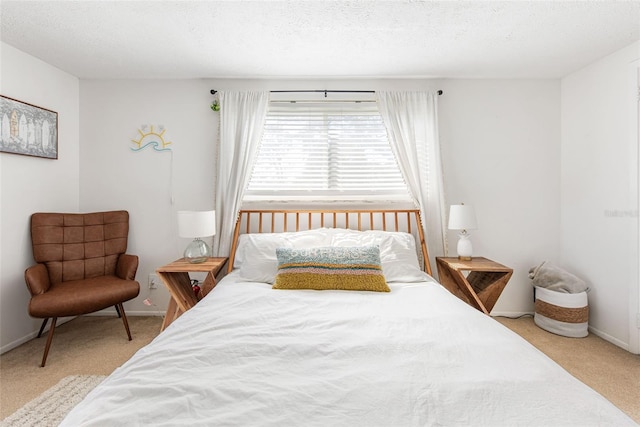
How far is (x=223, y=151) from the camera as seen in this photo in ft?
9.68

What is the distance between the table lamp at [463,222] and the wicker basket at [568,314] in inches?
33.5

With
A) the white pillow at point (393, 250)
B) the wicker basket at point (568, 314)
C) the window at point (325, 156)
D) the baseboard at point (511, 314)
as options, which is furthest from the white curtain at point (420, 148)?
the wicker basket at point (568, 314)

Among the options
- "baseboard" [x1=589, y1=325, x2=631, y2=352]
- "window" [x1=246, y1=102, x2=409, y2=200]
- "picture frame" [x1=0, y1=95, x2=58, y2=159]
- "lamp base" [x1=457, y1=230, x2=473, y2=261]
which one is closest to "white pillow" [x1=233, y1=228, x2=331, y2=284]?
"window" [x1=246, y1=102, x2=409, y2=200]

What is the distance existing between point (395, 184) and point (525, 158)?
134 cm

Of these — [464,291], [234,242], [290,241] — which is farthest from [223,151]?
[464,291]

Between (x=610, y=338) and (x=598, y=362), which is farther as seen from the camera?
(x=610, y=338)

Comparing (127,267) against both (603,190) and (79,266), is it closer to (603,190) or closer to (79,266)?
(79,266)

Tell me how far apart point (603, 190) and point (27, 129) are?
197 inches

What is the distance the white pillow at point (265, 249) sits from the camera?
2.32m

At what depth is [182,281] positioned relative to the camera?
2.63m

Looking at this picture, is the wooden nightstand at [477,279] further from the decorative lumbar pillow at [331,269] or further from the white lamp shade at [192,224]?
the white lamp shade at [192,224]

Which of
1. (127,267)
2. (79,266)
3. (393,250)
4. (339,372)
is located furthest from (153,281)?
(339,372)

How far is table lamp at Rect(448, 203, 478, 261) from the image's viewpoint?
103 inches

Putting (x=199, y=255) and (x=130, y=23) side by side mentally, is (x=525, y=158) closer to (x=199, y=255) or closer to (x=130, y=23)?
(x=199, y=255)
